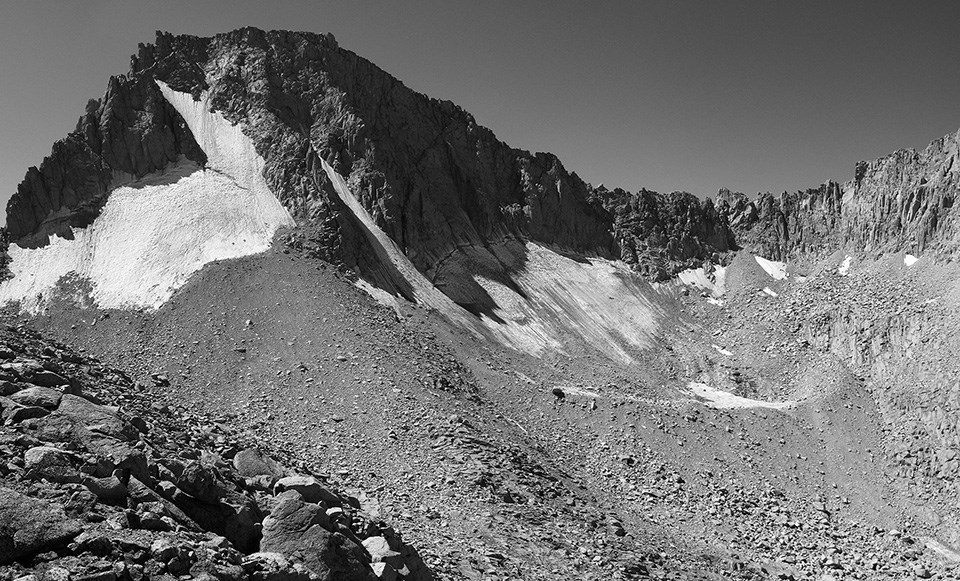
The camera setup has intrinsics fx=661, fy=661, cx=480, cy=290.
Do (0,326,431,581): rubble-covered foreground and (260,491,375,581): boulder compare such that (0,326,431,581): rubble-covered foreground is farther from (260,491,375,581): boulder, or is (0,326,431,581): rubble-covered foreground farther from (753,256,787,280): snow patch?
(753,256,787,280): snow patch

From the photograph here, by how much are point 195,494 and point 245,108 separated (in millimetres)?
64736

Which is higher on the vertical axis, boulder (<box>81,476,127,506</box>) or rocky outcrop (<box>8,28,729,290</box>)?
rocky outcrop (<box>8,28,729,290</box>)

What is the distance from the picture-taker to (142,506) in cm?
1174

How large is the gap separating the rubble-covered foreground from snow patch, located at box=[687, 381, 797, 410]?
4521 cm

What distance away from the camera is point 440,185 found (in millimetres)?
81062

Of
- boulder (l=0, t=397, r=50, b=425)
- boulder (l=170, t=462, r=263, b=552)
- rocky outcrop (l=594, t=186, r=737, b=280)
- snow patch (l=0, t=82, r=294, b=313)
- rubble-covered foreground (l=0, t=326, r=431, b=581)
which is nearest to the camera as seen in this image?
rubble-covered foreground (l=0, t=326, r=431, b=581)

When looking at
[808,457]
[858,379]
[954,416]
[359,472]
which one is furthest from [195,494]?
[858,379]

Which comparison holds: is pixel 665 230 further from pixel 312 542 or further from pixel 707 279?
pixel 312 542

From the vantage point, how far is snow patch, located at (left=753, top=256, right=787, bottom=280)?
90.8m

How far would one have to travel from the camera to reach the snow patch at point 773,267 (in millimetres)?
90756

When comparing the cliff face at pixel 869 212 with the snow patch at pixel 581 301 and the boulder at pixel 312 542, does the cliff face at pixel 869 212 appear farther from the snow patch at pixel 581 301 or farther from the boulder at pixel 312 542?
the boulder at pixel 312 542

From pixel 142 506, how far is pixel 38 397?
3.78 m

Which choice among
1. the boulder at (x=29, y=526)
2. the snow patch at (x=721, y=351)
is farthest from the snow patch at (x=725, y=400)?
the boulder at (x=29, y=526)

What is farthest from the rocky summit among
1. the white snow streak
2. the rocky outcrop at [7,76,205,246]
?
the white snow streak
